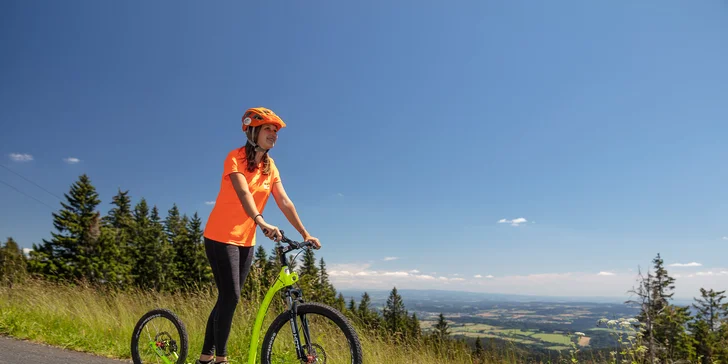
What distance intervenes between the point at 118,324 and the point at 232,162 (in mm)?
4531

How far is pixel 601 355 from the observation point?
521 centimetres

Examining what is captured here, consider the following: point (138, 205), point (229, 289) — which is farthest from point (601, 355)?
point (138, 205)

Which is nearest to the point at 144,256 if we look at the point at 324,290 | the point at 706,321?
the point at 324,290

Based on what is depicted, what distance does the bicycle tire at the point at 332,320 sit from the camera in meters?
2.58

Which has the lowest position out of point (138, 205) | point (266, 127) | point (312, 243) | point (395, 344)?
point (395, 344)

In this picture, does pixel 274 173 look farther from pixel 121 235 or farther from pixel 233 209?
pixel 121 235

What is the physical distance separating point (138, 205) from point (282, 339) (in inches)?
2483

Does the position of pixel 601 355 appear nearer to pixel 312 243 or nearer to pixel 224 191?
pixel 312 243

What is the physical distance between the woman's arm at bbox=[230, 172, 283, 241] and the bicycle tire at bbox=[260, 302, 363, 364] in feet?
1.84

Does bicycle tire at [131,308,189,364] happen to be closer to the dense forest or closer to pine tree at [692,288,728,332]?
the dense forest

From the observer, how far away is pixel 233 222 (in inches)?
123

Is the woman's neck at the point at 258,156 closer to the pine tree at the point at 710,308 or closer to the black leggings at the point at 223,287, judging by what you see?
the black leggings at the point at 223,287

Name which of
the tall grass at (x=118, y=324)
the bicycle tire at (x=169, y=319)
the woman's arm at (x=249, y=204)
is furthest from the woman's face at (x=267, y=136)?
the tall grass at (x=118, y=324)

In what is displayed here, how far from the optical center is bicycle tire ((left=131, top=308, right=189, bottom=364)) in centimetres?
374
